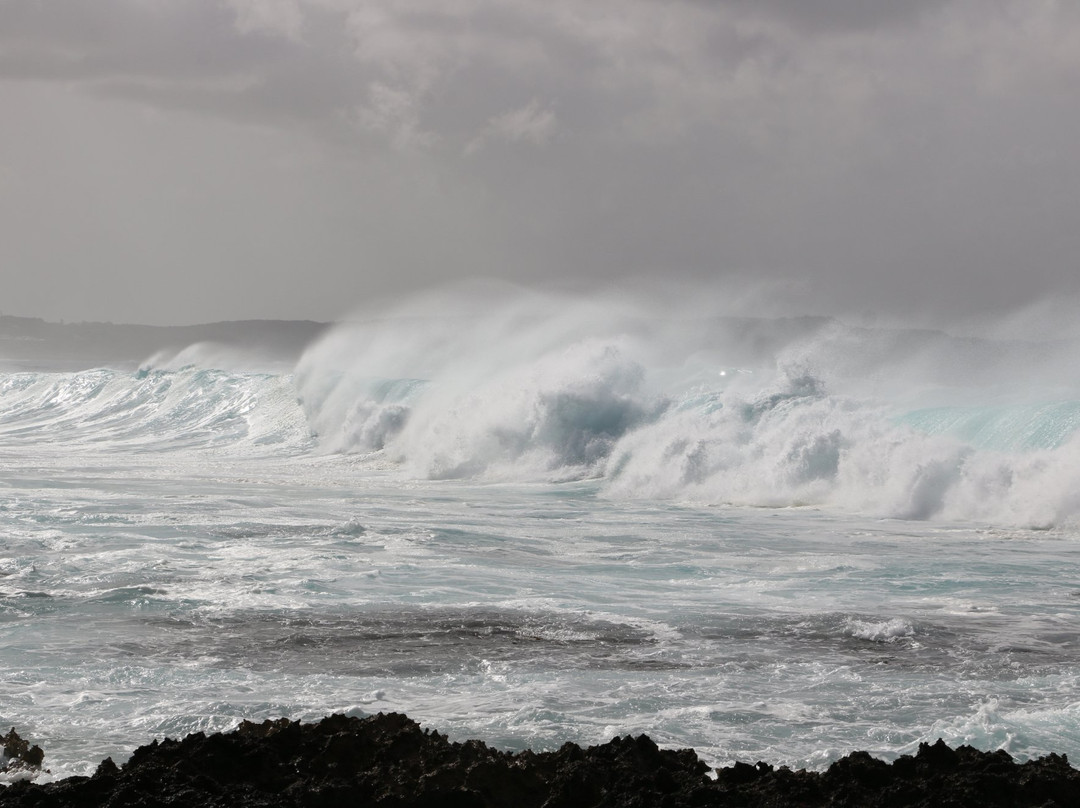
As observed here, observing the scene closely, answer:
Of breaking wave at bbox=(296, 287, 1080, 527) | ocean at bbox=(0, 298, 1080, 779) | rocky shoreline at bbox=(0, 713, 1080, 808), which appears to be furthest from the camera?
breaking wave at bbox=(296, 287, 1080, 527)

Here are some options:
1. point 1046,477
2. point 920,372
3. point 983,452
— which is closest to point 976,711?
point 1046,477

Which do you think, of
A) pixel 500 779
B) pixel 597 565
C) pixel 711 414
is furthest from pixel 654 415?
pixel 500 779

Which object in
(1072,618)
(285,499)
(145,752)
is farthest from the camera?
(285,499)

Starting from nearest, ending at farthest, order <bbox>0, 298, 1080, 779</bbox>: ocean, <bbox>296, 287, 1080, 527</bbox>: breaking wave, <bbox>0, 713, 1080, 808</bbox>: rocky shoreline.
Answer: <bbox>0, 713, 1080, 808</bbox>: rocky shoreline → <bbox>0, 298, 1080, 779</bbox>: ocean → <bbox>296, 287, 1080, 527</bbox>: breaking wave

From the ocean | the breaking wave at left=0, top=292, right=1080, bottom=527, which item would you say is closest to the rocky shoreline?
the ocean

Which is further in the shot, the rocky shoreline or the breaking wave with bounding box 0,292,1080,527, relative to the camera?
the breaking wave with bounding box 0,292,1080,527

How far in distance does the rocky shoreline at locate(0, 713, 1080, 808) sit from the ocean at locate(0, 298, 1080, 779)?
27.5 inches

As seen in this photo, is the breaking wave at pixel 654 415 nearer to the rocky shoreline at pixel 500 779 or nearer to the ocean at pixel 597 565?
the ocean at pixel 597 565

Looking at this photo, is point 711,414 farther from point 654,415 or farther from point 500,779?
point 500,779

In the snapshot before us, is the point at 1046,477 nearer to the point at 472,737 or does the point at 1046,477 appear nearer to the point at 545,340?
the point at 472,737

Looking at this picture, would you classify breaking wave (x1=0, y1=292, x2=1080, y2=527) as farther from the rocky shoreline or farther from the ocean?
the rocky shoreline

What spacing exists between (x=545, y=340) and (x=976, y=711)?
28.9 m

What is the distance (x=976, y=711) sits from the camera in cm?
684

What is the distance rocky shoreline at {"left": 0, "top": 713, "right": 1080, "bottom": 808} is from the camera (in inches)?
196
